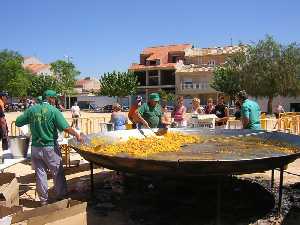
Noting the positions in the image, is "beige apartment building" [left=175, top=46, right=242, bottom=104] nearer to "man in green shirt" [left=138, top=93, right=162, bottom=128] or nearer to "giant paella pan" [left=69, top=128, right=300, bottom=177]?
"man in green shirt" [left=138, top=93, right=162, bottom=128]

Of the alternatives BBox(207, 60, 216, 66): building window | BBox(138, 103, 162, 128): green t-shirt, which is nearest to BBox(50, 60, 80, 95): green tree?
BBox(207, 60, 216, 66): building window

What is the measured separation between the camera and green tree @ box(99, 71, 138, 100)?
6128cm

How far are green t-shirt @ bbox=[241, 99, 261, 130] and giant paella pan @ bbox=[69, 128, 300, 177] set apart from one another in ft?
1.31

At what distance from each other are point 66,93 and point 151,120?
66.3 meters

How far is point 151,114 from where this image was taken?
337 inches

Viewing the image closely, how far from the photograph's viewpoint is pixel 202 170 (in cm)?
486

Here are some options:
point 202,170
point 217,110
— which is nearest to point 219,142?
point 202,170

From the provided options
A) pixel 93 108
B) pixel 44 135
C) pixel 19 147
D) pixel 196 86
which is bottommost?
pixel 19 147

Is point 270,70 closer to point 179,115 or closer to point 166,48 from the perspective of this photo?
point 166,48

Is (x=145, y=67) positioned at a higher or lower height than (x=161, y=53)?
lower

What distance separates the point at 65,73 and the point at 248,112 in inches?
2697

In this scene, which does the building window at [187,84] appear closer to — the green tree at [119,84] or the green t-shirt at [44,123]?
the green tree at [119,84]

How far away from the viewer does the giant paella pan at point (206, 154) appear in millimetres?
4840

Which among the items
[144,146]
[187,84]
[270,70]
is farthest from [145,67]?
[144,146]
